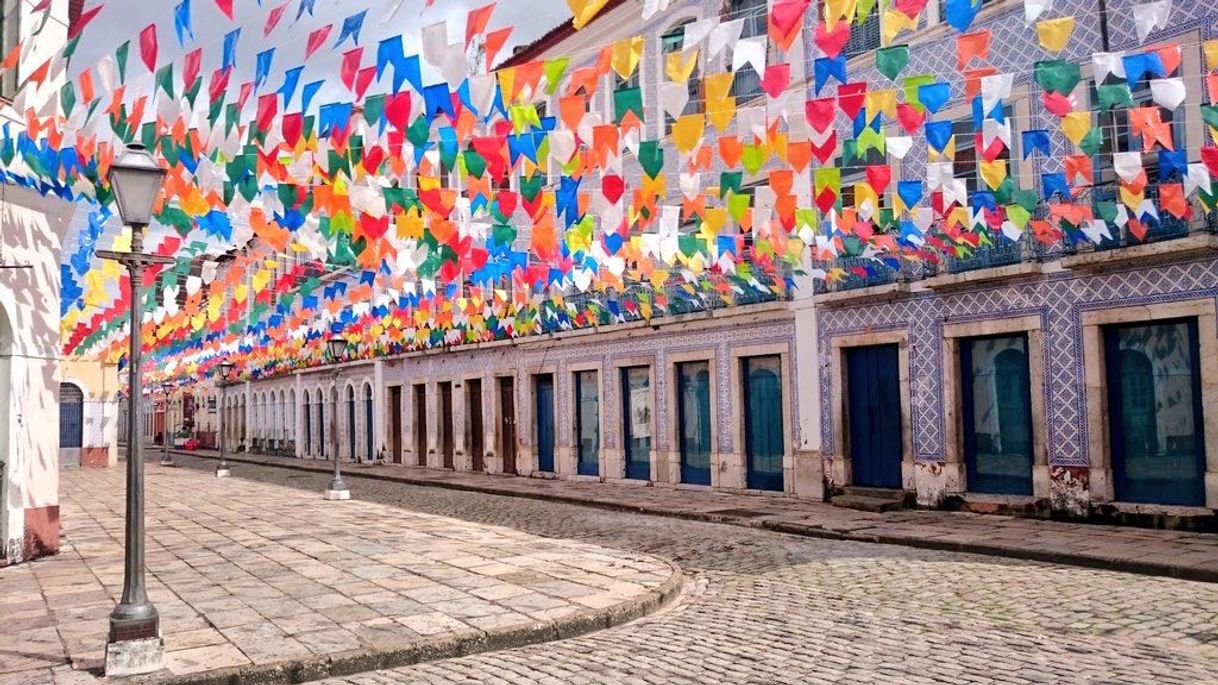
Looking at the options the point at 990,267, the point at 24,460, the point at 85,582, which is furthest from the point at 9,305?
the point at 990,267

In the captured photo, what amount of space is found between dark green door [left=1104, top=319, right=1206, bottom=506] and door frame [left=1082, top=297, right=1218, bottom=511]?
0.39 ft

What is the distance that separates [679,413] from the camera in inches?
747

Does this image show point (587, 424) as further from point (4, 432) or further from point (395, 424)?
point (4, 432)

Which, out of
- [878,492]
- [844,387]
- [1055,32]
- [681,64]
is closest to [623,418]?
[844,387]

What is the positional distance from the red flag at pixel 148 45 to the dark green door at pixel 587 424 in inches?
588

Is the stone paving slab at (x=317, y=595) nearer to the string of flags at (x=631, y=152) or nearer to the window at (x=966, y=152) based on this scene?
the string of flags at (x=631, y=152)

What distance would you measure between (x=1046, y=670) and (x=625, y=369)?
15331mm

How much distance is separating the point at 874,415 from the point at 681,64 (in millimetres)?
9111

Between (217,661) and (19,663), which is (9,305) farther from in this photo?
(217,661)

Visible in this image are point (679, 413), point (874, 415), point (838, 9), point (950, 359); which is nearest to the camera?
point (838, 9)

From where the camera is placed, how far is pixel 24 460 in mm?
9586

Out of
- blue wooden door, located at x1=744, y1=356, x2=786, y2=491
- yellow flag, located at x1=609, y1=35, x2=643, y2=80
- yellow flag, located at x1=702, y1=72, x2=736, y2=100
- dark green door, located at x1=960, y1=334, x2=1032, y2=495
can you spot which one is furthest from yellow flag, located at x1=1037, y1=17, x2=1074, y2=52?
blue wooden door, located at x1=744, y1=356, x2=786, y2=491

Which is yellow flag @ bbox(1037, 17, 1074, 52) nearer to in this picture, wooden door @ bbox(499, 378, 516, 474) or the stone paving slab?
the stone paving slab

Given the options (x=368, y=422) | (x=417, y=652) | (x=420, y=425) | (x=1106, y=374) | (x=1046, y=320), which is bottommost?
(x=417, y=652)
